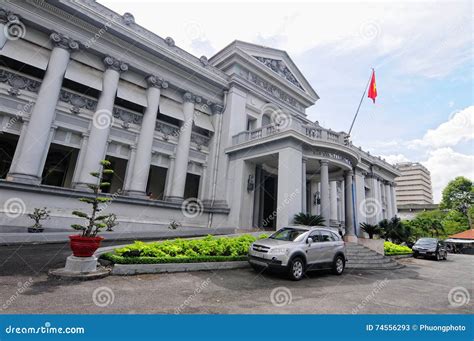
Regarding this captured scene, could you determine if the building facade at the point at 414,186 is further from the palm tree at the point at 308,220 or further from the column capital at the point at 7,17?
the column capital at the point at 7,17

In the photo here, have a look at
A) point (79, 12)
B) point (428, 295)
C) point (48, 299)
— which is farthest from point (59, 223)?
point (428, 295)

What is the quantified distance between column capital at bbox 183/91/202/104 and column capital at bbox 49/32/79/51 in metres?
6.94

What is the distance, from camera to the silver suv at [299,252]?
25.7 feet

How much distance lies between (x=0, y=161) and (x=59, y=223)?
316 inches

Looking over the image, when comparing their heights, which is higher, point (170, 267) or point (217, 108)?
point (217, 108)

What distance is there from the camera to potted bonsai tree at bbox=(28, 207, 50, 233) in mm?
10976

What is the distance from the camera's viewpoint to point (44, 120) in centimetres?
1249

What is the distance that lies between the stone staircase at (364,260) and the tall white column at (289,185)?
354 cm

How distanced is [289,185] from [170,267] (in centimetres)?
922

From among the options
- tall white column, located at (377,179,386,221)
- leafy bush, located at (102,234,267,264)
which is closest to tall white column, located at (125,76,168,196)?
leafy bush, located at (102,234,267,264)

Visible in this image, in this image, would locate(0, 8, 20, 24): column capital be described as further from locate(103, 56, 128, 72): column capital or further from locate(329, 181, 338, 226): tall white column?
locate(329, 181, 338, 226): tall white column

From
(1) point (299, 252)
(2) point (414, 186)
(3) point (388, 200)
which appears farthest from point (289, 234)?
(2) point (414, 186)

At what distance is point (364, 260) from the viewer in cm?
1290

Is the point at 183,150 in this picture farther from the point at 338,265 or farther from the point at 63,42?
the point at 338,265
